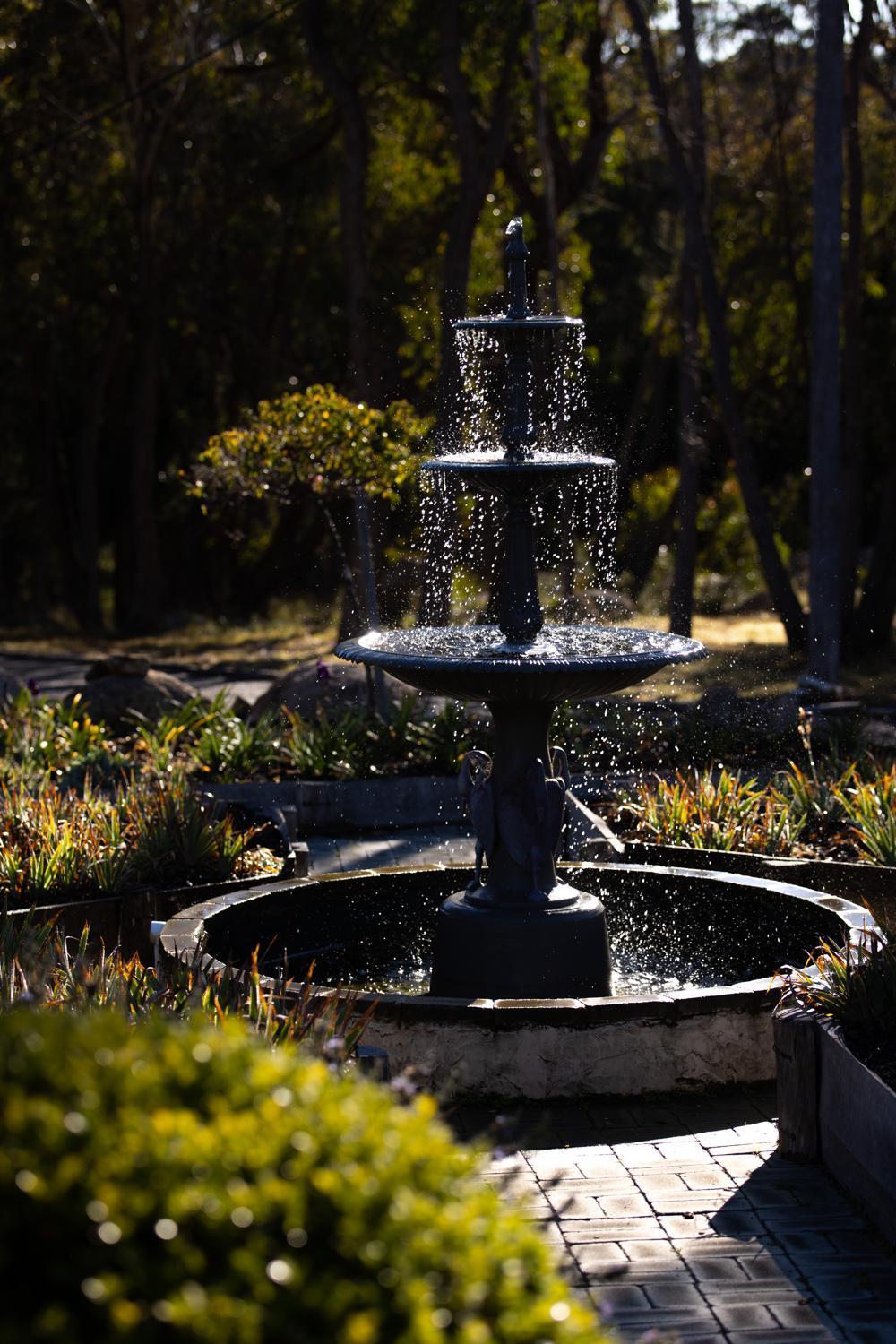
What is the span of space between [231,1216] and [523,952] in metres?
5.20

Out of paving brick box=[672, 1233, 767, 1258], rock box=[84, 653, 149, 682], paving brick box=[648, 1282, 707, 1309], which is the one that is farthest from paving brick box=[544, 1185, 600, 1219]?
rock box=[84, 653, 149, 682]

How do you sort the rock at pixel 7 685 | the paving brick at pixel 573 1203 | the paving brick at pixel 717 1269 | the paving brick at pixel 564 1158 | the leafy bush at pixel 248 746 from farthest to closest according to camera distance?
the rock at pixel 7 685
the leafy bush at pixel 248 746
the paving brick at pixel 564 1158
the paving brick at pixel 573 1203
the paving brick at pixel 717 1269

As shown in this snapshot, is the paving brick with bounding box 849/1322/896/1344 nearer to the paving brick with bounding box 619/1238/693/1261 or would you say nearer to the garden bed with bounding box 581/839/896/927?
the paving brick with bounding box 619/1238/693/1261

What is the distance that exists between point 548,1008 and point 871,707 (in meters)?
10.2

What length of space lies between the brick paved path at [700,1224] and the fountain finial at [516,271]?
3536 mm

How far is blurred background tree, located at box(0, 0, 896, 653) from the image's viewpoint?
23.4 m

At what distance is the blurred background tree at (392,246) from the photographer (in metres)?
23.4

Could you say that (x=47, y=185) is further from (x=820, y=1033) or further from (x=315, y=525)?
(x=820, y=1033)

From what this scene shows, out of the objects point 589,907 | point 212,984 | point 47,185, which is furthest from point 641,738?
point 47,185

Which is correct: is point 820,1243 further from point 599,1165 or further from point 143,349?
point 143,349

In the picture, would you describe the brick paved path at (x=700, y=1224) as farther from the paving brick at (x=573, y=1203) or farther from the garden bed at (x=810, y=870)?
the garden bed at (x=810, y=870)

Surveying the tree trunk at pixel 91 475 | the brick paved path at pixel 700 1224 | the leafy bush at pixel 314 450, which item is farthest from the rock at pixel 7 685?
the tree trunk at pixel 91 475

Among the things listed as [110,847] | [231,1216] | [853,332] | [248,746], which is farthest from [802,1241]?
[853,332]

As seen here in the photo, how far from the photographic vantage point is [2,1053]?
8.58ft
